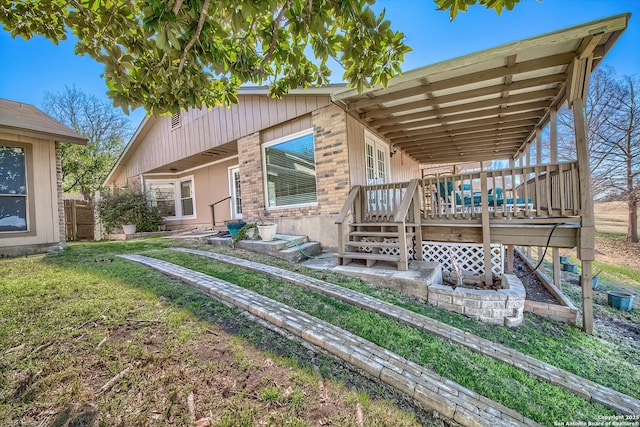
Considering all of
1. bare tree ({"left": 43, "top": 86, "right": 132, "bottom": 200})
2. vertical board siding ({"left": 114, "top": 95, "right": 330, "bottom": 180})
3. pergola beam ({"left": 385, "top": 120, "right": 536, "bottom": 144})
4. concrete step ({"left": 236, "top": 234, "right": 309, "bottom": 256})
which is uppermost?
bare tree ({"left": 43, "top": 86, "right": 132, "bottom": 200})

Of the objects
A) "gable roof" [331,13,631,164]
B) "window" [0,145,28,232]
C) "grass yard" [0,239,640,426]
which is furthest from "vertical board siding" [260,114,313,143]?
"window" [0,145,28,232]

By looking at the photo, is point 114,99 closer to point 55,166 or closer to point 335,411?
point 335,411

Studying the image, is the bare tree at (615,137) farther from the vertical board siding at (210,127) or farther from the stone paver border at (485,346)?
the stone paver border at (485,346)

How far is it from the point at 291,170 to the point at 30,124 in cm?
569

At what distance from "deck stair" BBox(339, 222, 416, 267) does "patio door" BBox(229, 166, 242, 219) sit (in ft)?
17.7

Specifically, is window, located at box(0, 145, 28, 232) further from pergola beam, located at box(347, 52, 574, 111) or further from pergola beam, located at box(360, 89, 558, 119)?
pergola beam, located at box(360, 89, 558, 119)

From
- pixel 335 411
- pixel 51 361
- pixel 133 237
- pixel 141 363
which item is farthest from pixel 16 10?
pixel 133 237

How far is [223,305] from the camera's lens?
293 cm

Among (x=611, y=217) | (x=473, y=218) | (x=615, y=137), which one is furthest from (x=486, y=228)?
(x=611, y=217)

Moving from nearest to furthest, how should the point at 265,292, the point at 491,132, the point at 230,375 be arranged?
the point at 230,375 → the point at 265,292 → the point at 491,132

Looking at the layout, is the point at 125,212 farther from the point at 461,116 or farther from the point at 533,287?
the point at 533,287

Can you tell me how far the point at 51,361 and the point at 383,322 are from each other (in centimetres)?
280

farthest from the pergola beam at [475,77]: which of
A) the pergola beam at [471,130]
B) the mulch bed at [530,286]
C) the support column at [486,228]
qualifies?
the mulch bed at [530,286]

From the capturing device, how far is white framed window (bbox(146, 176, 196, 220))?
11227mm
